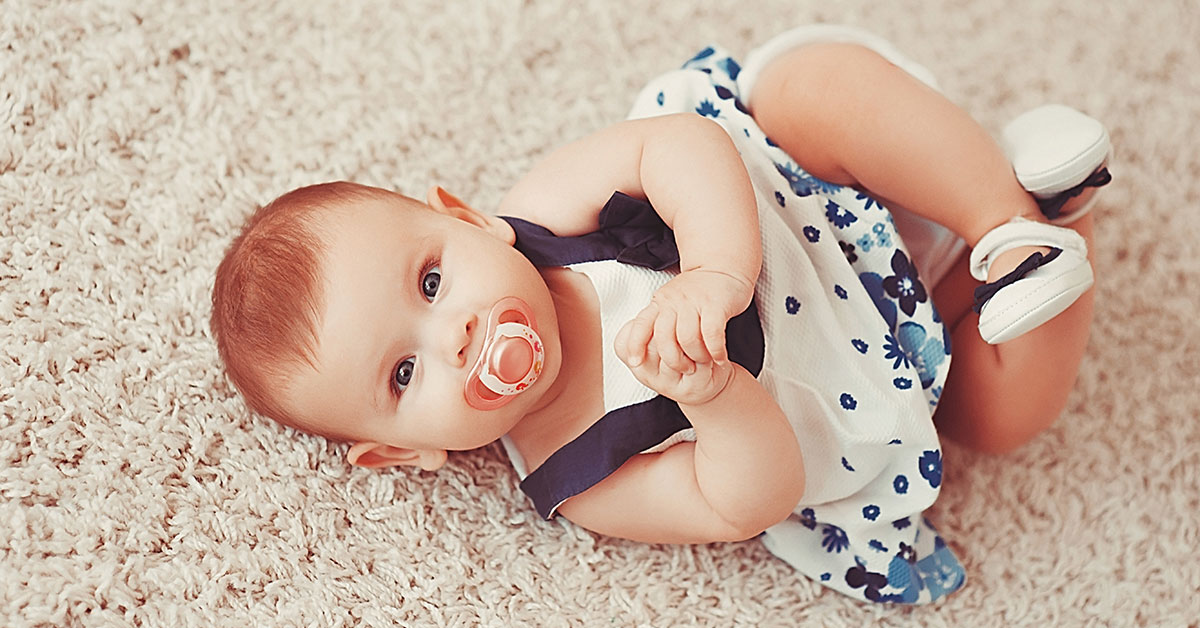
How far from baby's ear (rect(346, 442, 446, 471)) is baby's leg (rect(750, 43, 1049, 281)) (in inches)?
21.4

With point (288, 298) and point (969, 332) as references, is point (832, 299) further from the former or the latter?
point (288, 298)

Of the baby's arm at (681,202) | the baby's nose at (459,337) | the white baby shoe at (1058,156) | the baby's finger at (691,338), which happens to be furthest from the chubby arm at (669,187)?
the white baby shoe at (1058,156)

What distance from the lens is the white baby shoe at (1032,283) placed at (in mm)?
1087

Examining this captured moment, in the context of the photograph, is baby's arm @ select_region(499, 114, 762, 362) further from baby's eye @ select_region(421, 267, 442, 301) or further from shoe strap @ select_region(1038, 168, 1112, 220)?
shoe strap @ select_region(1038, 168, 1112, 220)

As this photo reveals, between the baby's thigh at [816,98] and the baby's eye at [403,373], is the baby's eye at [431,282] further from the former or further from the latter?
the baby's thigh at [816,98]

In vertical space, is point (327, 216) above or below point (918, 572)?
above

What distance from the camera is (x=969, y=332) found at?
1.29 meters

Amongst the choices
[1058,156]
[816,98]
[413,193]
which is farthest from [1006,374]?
[413,193]

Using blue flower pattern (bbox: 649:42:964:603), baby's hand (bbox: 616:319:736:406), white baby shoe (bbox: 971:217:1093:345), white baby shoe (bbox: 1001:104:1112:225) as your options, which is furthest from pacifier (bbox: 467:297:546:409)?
white baby shoe (bbox: 1001:104:1112:225)

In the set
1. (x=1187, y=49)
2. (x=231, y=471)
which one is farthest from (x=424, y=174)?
(x=1187, y=49)

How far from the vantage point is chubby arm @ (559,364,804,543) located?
1033 millimetres

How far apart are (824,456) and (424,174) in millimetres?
611

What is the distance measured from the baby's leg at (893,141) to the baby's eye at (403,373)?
1.71 feet

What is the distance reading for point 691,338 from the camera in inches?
35.9
